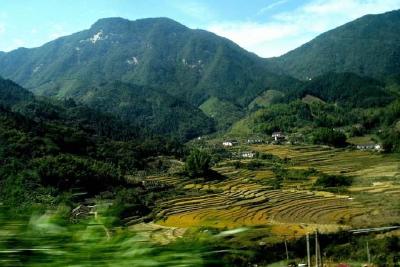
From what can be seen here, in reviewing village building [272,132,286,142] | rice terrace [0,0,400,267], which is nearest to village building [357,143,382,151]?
rice terrace [0,0,400,267]

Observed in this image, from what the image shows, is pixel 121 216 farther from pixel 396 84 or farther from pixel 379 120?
pixel 396 84

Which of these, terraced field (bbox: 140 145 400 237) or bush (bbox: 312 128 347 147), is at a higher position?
bush (bbox: 312 128 347 147)

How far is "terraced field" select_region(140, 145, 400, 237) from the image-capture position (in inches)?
1652

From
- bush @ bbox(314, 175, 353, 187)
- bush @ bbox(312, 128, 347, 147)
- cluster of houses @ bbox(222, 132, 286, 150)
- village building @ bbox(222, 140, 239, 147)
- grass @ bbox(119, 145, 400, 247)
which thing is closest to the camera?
grass @ bbox(119, 145, 400, 247)

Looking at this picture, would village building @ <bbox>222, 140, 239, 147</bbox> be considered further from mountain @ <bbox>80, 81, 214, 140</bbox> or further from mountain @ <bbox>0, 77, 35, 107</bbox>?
mountain @ <bbox>0, 77, 35, 107</bbox>

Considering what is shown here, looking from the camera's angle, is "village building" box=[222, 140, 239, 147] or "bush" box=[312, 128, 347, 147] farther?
"village building" box=[222, 140, 239, 147]

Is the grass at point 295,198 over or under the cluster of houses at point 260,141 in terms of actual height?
under

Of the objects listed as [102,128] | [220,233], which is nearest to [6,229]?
[220,233]

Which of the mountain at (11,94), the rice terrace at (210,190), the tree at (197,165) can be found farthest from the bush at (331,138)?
the mountain at (11,94)

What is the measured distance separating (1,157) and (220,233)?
5715 cm

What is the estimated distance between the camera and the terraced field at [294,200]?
41969 mm

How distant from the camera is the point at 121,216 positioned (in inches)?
76.2

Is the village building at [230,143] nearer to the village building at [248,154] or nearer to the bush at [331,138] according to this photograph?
the village building at [248,154]

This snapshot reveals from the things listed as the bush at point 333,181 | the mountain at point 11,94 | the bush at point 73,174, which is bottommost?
the bush at point 333,181
